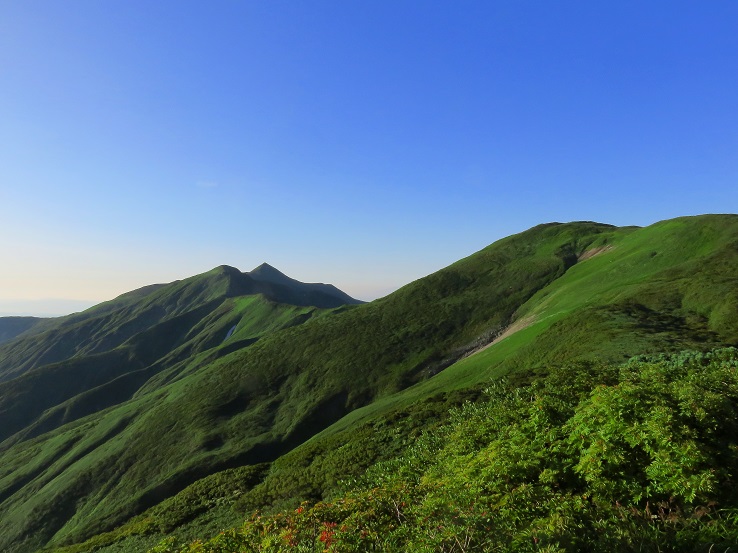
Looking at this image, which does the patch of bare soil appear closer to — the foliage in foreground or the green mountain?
the green mountain

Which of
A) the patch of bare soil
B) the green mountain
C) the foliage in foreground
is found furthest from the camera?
the patch of bare soil

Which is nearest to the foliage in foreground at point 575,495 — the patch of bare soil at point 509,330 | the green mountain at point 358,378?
the green mountain at point 358,378

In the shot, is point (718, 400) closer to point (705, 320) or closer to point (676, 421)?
point (676, 421)

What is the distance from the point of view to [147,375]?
171875 millimetres

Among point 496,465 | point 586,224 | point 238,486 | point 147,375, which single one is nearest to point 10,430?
point 147,375

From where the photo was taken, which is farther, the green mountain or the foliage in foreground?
the green mountain

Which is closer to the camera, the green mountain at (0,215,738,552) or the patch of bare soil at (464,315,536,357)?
the green mountain at (0,215,738,552)

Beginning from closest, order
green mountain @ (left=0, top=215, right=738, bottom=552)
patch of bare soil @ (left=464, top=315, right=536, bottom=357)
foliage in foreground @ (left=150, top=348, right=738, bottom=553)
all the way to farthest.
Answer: foliage in foreground @ (left=150, top=348, right=738, bottom=553) → green mountain @ (left=0, top=215, right=738, bottom=552) → patch of bare soil @ (left=464, top=315, right=536, bottom=357)

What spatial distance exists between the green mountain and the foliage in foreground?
2022 cm

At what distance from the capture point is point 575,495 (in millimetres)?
11688

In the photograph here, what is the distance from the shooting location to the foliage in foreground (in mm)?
9180

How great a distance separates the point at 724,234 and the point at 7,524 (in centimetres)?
15012

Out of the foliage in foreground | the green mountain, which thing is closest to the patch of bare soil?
the green mountain

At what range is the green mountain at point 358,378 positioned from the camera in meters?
42.5
